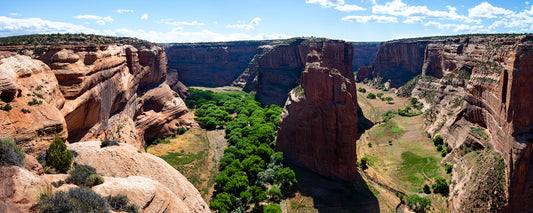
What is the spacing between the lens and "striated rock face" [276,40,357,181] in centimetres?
4809

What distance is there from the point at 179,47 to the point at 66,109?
141 m

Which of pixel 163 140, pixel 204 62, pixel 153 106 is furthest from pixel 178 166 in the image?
pixel 204 62

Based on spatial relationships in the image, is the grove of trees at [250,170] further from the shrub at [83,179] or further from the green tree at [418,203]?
the shrub at [83,179]

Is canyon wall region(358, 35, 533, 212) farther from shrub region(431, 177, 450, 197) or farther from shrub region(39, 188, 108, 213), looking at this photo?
shrub region(39, 188, 108, 213)

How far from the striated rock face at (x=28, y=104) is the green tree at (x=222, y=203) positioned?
2062 cm

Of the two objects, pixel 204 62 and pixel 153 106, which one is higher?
pixel 204 62

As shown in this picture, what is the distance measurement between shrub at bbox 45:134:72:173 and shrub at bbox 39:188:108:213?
18.1 feet

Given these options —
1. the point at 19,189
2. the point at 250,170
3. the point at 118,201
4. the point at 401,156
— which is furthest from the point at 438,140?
the point at 19,189

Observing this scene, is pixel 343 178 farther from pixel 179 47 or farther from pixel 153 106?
pixel 179 47

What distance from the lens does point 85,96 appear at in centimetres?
3953

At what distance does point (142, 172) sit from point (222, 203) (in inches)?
756

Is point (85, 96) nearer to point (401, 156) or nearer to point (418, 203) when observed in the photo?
point (418, 203)

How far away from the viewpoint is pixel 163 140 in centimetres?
7194

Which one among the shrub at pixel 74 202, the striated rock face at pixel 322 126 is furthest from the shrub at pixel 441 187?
the shrub at pixel 74 202
